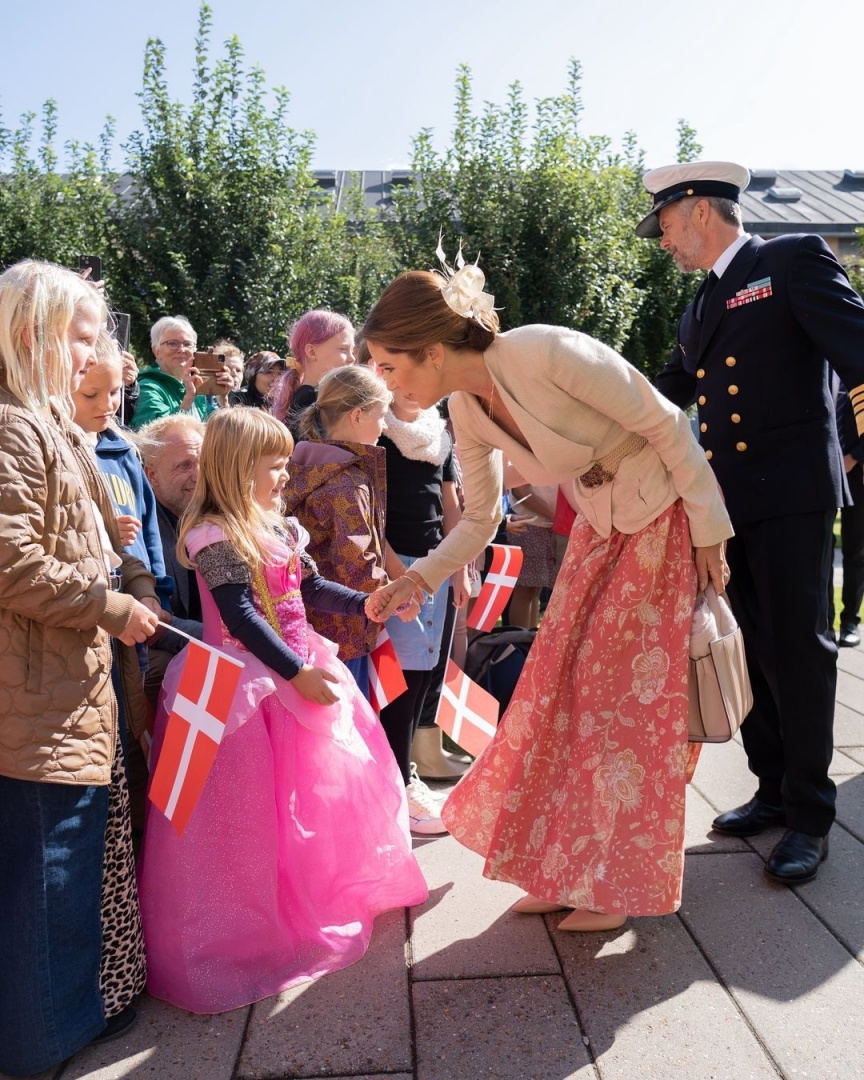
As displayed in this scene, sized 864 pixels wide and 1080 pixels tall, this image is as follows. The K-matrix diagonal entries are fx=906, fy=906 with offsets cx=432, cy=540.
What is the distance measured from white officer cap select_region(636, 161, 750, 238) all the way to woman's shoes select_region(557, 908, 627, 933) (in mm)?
2349

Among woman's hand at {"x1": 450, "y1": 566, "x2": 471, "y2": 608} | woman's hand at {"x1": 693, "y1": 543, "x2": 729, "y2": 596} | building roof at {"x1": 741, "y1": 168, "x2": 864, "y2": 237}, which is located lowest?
woman's hand at {"x1": 450, "y1": 566, "x2": 471, "y2": 608}

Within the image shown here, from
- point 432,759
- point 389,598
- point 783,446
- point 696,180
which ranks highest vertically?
point 696,180

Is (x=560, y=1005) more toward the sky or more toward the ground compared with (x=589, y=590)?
more toward the ground

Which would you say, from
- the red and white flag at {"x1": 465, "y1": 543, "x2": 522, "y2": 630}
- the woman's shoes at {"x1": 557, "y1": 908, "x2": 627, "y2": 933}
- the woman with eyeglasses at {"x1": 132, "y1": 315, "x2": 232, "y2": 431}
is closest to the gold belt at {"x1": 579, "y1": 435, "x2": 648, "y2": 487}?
the woman's shoes at {"x1": 557, "y1": 908, "x2": 627, "y2": 933}

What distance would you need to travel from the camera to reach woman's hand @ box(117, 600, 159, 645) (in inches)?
84.6

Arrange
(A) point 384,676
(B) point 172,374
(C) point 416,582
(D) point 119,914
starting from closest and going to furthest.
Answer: (D) point 119,914, (C) point 416,582, (A) point 384,676, (B) point 172,374

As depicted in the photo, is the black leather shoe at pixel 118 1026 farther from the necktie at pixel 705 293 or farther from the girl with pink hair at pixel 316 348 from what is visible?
the necktie at pixel 705 293

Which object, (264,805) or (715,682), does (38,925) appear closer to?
(264,805)

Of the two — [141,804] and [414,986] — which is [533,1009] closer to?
[414,986]

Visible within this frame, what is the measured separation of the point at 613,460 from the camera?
2533mm

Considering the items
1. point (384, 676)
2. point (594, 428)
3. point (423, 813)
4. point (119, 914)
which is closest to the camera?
point (119, 914)

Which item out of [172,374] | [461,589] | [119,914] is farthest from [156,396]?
[119,914]

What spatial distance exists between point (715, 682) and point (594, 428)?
79 centimetres

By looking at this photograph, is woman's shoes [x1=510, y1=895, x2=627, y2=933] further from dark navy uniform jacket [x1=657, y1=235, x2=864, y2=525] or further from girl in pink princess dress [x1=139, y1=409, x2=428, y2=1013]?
dark navy uniform jacket [x1=657, y1=235, x2=864, y2=525]
